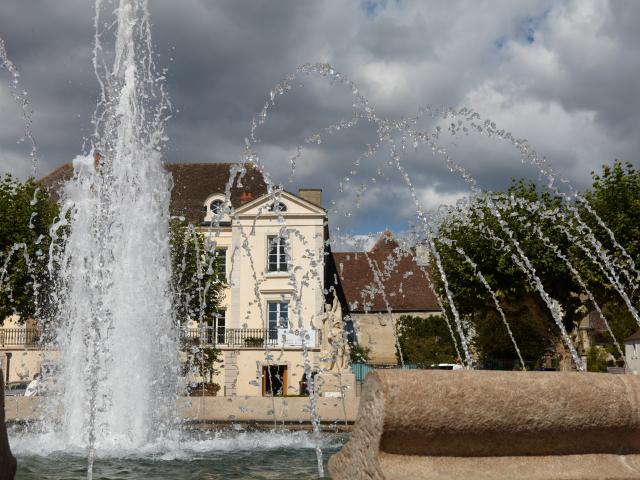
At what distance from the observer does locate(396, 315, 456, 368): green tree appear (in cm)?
4847

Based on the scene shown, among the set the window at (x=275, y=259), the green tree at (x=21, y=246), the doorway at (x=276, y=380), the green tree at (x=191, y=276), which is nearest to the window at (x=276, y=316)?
the doorway at (x=276, y=380)

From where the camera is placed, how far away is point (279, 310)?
40844 mm

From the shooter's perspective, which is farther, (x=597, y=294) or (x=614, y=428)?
(x=597, y=294)

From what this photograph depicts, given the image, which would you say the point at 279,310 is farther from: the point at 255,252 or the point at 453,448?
the point at 453,448

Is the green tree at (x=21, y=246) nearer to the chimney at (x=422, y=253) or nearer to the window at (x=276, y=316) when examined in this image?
the window at (x=276, y=316)

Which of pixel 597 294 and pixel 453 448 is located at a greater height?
pixel 597 294

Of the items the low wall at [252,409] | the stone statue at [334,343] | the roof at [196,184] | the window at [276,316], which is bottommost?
the low wall at [252,409]

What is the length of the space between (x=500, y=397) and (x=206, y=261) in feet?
97.6

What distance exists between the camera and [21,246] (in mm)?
29766

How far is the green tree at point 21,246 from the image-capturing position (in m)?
29.6

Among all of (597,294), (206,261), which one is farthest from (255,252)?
(597,294)

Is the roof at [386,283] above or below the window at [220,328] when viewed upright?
above

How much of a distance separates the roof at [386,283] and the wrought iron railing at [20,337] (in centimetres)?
2625

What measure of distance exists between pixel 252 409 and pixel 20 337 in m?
25.9
